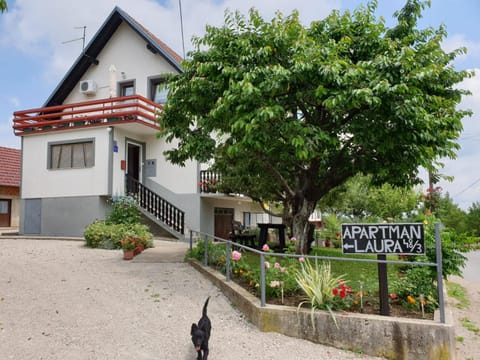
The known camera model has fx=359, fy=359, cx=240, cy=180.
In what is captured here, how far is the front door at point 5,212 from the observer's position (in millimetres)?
21219

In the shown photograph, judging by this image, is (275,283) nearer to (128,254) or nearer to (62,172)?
(128,254)

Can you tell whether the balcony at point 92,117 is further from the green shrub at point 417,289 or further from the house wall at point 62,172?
the green shrub at point 417,289

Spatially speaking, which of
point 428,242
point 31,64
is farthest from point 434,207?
point 31,64

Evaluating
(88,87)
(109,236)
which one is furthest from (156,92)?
(109,236)

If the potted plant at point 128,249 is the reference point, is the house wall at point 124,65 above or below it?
above

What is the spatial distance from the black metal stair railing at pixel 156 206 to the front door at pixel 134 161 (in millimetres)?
1007

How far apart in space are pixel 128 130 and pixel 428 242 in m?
11.9

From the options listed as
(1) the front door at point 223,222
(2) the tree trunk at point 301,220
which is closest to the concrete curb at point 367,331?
(2) the tree trunk at point 301,220

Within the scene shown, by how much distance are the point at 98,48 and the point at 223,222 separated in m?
10.5

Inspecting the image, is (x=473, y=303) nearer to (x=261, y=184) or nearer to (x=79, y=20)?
(x=261, y=184)

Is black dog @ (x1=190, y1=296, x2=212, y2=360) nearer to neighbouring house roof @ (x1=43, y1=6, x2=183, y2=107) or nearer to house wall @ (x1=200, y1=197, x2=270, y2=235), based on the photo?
house wall @ (x1=200, y1=197, x2=270, y2=235)

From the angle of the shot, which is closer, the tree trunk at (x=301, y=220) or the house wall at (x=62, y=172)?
the tree trunk at (x=301, y=220)

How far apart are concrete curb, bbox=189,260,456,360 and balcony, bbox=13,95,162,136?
10269mm

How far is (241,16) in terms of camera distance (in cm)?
679
